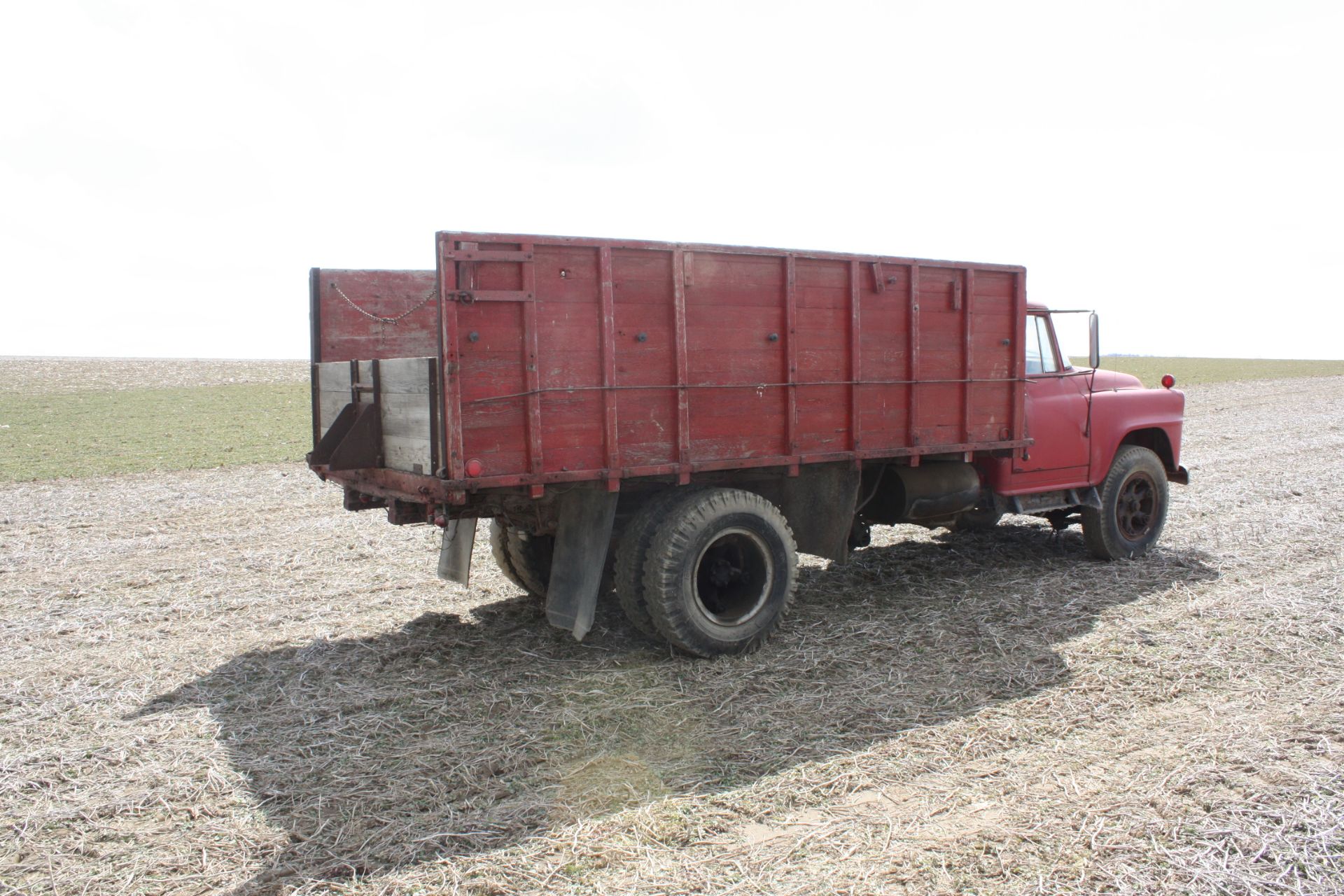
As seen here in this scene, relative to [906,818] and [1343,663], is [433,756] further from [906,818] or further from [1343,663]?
[1343,663]

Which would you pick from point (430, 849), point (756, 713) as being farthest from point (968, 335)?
point (430, 849)

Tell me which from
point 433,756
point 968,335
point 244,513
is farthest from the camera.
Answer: point 244,513

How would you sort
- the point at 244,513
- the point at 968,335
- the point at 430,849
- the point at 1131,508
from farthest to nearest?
the point at 244,513 < the point at 1131,508 < the point at 968,335 < the point at 430,849

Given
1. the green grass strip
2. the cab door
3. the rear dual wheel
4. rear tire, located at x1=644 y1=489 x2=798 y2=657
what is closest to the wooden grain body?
rear tire, located at x1=644 y1=489 x2=798 y2=657

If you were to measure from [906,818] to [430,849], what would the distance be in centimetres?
191

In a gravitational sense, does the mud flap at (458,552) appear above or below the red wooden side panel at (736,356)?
below

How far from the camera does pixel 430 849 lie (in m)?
3.68

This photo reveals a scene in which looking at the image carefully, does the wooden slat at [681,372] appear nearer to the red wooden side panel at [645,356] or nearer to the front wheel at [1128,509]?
the red wooden side panel at [645,356]

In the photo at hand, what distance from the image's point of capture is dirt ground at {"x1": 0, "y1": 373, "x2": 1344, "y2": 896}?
358 centimetres

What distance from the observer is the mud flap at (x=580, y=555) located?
576cm

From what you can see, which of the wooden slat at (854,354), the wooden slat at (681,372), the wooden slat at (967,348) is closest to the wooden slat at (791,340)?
the wooden slat at (854,354)

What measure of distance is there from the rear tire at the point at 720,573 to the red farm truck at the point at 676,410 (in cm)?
1

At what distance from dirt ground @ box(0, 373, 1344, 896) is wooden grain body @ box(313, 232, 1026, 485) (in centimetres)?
133

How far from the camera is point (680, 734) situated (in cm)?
476
